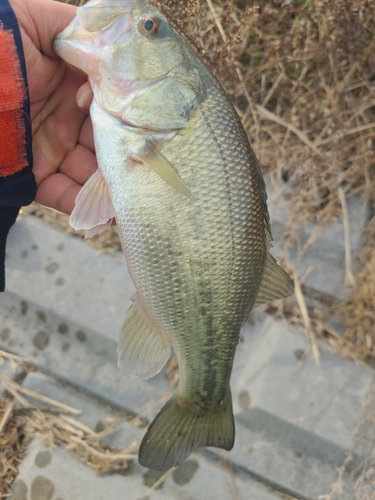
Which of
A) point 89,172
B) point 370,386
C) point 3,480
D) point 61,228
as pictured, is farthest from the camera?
point 61,228

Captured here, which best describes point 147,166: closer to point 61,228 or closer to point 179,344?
point 179,344

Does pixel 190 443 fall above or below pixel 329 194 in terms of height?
below

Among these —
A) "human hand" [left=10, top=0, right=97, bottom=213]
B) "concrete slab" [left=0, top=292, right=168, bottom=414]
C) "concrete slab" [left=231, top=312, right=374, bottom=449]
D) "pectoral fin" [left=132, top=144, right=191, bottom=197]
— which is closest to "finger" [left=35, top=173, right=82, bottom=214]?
"human hand" [left=10, top=0, right=97, bottom=213]

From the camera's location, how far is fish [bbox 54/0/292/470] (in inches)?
48.6

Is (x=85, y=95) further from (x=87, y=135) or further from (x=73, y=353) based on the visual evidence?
(x=73, y=353)

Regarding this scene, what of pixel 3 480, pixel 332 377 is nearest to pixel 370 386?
pixel 332 377

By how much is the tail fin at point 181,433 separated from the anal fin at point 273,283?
0.41 meters

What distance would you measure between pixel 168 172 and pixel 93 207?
0.98 ft

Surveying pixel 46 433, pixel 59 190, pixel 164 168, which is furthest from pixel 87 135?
pixel 46 433

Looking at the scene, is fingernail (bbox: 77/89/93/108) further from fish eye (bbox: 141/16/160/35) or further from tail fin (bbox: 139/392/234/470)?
tail fin (bbox: 139/392/234/470)

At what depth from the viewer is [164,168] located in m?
1.19

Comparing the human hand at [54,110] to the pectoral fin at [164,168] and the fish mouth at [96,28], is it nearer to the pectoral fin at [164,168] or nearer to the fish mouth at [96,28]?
the fish mouth at [96,28]

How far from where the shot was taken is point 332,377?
2.24 m

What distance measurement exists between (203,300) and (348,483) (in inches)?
58.1
